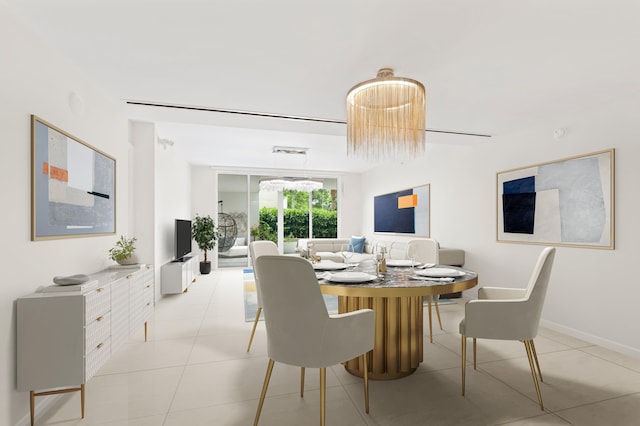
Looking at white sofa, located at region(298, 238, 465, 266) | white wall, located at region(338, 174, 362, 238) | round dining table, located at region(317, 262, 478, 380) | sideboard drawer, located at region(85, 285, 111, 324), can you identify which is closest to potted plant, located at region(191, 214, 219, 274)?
white sofa, located at region(298, 238, 465, 266)

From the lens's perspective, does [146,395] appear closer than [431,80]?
Yes

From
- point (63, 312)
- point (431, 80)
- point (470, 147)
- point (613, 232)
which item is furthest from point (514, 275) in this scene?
point (63, 312)

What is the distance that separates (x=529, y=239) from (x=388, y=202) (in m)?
3.53

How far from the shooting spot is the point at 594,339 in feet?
10.3

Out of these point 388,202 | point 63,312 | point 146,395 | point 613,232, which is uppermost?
point 388,202

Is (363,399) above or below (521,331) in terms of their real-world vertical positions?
below

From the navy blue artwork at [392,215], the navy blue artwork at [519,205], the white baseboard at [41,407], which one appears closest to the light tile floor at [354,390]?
the white baseboard at [41,407]

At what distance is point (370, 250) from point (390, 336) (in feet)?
16.7

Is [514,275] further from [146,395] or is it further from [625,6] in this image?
[146,395]

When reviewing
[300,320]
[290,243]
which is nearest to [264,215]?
[290,243]

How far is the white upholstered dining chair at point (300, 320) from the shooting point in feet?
5.49

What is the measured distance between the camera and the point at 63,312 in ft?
6.16

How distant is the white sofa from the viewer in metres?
4.72

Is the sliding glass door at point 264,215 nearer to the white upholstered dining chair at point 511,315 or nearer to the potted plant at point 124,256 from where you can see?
the potted plant at point 124,256
